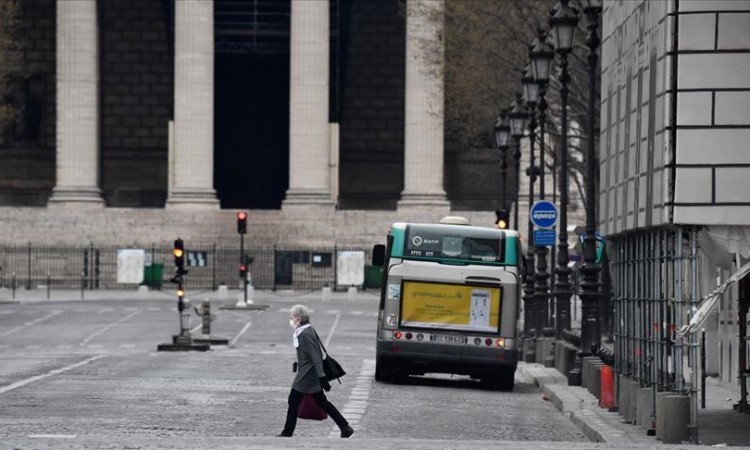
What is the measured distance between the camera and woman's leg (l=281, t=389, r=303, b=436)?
24.2m

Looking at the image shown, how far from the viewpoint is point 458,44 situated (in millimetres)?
66562

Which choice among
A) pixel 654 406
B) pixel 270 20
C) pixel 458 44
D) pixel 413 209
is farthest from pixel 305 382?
pixel 270 20

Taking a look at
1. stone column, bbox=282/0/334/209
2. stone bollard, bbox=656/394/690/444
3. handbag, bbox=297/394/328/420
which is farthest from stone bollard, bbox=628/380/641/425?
stone column, bbox=282/0/334/209

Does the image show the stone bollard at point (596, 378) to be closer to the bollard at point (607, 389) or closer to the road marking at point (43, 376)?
the bollard at point (607, 389)

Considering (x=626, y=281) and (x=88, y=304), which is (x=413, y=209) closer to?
(x=88, y=304)

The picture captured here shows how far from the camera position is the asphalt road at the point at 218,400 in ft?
78.8

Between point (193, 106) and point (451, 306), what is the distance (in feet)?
173

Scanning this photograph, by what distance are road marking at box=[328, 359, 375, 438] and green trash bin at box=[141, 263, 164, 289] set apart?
4161cm

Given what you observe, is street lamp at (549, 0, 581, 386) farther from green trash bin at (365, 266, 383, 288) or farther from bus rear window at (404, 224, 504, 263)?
green trash bin at (365, 266, 383, 288)

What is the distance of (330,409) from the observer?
956 inches

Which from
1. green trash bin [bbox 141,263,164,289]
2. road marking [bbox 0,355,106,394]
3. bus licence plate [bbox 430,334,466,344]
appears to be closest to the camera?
road marking [bbox 0,355,106,394]

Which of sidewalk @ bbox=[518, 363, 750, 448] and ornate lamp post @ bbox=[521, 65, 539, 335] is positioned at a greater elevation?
ornate lamp post @ bbox=[521, 65, 539, 335]

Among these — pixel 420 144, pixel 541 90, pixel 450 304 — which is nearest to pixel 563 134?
pixel 450 304

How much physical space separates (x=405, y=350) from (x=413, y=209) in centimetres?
5337
